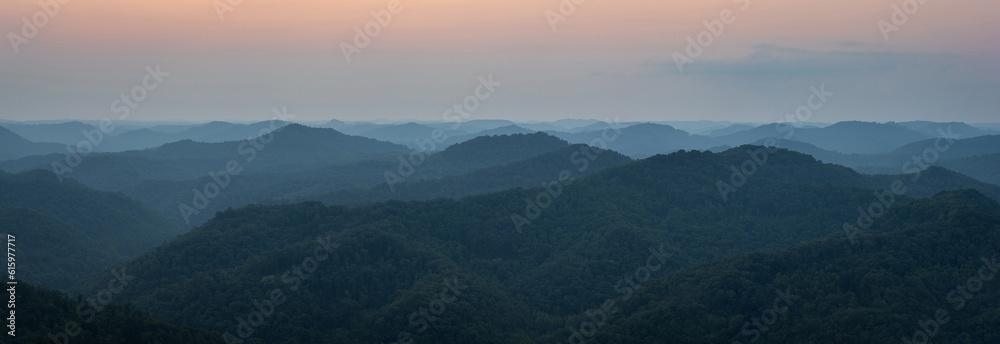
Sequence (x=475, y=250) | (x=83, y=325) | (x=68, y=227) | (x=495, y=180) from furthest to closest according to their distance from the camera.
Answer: (x=495, y=180) < (x=68, y=227) < (x=475, y=250) < (x=83, y=325)

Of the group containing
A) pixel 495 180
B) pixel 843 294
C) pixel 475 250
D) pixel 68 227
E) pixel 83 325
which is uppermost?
pixel 495 180

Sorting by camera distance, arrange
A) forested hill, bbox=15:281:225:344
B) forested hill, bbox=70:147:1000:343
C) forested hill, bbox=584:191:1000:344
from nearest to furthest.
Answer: forested hill, bbox=15:281:225:344 → forested hill, bbox=584:191:1000:344 → forested hill, bbox=70:147:1000:343

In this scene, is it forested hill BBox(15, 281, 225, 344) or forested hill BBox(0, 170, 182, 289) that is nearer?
forested hill BBox(15, 281, 225, 344)

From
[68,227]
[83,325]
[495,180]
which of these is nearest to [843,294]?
[83,325]

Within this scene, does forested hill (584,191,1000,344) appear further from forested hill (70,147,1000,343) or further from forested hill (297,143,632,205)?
forested hill (297,143,632,205)

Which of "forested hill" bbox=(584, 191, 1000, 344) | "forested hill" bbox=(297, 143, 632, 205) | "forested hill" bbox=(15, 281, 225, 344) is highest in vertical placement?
"forested hill" bbox=(297, 143, 632, 205)

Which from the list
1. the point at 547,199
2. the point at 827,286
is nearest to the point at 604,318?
the point at 827,286

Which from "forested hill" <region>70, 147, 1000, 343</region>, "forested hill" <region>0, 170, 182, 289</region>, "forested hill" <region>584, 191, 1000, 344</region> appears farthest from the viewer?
"forested hill" <region>0, 170, 182, 289</region>

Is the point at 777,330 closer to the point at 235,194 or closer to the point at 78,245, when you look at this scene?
the point at 78,245

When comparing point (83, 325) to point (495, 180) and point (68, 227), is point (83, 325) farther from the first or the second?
point (495, 180)

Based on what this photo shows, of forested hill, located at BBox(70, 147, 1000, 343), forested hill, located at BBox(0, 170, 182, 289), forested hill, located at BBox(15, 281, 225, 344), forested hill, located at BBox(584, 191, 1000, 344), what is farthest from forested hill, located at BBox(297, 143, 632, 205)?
forested hill, located at BBox(15, 281, 225, 344)
